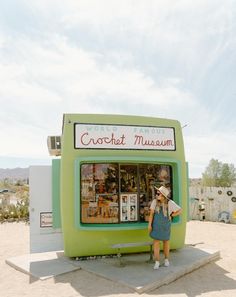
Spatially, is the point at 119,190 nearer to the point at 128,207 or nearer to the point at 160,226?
the point at 128,207

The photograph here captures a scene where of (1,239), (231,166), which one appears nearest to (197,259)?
(1,239)

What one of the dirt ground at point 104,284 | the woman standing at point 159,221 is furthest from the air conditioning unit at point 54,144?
A: the woman standing at point 159,221

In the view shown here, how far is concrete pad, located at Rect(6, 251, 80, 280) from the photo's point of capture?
6668 mm

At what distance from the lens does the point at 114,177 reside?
807 cm

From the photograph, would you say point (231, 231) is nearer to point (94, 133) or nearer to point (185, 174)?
point (185, 174)

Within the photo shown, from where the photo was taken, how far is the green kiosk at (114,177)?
7414mm

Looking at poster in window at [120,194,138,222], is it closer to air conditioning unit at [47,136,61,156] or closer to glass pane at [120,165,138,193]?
glass pane at [120,165,138,193]

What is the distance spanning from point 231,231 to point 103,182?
22.0 feet

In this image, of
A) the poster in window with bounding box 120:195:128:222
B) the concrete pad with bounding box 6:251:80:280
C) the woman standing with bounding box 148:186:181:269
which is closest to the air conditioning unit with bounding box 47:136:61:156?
the poster in window with bounding box 120:195:128:222

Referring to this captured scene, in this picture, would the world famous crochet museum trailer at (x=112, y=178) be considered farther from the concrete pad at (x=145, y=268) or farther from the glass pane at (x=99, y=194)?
the concrete pad at (x=145, y=268)

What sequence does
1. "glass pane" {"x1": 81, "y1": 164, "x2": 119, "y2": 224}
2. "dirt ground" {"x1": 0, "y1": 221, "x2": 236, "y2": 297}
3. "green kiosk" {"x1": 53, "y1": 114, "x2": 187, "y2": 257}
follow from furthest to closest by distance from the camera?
"glass pane" {"x1": 81, "y1": 164, "x2": 119, "y2": 224}
"green kiosk" {"x1": 53, "y1": 114, "x2": 187, "y2": 257}
"dirt ground" {"x1": 0, "y1": 221, "x2": 236, "y2": 297}

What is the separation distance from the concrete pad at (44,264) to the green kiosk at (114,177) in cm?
35

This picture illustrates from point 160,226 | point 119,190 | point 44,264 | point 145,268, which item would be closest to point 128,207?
point 119,190

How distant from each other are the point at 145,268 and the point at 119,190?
196 centimetres
